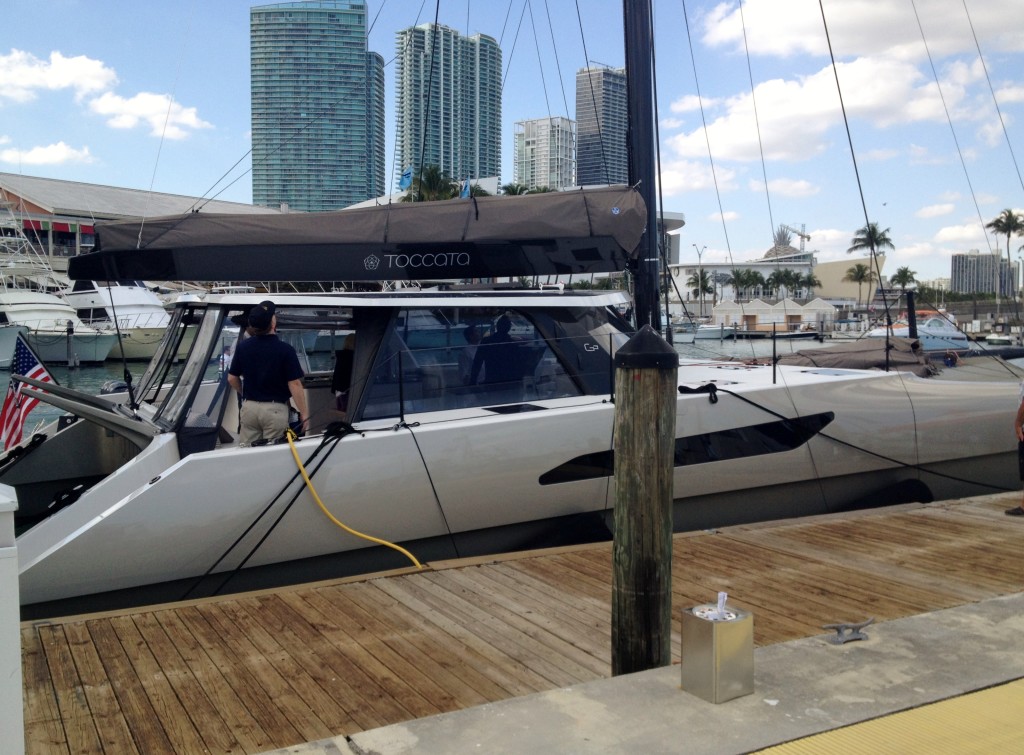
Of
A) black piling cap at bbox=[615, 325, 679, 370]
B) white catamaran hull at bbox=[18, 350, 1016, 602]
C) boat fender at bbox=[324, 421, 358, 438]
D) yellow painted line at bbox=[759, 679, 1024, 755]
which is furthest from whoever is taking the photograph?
boat fender at bbox=[324, 421, 358, 438]

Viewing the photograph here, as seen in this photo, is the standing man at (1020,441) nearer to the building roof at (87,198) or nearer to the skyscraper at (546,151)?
the skyscraper at (546,151)

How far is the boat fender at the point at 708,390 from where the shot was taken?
682cm

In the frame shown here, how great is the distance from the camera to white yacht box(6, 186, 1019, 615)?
5.33 m

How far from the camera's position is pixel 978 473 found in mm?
8398

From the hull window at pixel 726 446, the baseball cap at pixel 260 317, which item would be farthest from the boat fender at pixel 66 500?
the hull window at pixel 726 446

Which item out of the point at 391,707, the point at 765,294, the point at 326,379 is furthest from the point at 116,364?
the point at 765,294

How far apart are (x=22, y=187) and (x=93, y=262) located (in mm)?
68127

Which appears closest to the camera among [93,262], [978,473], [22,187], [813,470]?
[93,262]

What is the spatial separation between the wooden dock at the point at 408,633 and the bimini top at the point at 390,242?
224 cm

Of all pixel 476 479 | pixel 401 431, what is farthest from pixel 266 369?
pixel 476 479

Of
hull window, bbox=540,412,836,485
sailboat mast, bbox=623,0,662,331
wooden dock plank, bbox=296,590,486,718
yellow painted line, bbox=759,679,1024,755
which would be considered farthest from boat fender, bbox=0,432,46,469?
yellow painted line, bbox=759,679,1024,755

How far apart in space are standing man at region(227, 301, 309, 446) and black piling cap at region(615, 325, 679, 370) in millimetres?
2898

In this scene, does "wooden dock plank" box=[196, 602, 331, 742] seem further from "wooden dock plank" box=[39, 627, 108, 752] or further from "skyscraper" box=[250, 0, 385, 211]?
"skyscraper" box=[250, 0, 385, 211]

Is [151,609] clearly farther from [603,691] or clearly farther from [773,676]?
[773,676]
